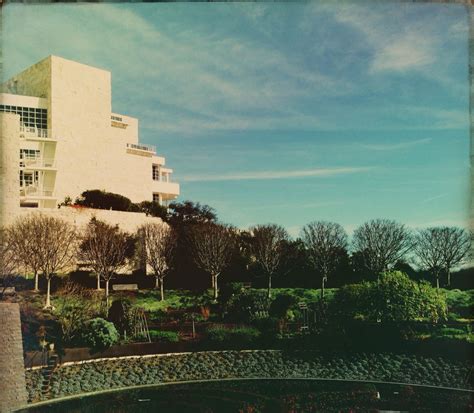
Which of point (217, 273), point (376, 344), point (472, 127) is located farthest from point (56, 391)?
point (472, 127)

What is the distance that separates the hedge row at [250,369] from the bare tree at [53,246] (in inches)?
105

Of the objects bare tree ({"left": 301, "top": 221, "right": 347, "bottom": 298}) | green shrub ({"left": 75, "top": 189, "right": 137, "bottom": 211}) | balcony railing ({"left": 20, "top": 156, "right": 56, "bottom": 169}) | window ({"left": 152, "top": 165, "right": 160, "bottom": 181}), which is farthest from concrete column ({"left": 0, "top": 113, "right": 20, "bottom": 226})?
window ({"left": 152, "top": 165, "right": 160, "bottom": 181})

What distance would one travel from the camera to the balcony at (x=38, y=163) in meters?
24.7

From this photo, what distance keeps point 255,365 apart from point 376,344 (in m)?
3.78

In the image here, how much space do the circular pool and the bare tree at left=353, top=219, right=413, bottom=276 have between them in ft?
17.5

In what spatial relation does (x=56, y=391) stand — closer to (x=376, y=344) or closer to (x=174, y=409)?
(x=174, y=409)

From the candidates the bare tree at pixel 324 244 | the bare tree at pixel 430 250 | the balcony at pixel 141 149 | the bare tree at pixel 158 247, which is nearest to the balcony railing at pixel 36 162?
the balcony at pixel 141 149

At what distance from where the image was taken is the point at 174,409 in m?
14.3

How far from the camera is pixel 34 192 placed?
24.4m

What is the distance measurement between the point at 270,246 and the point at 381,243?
409cm

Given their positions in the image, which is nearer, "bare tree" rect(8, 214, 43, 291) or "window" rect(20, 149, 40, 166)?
"bare tree" rect(8, 214, 43, 291)

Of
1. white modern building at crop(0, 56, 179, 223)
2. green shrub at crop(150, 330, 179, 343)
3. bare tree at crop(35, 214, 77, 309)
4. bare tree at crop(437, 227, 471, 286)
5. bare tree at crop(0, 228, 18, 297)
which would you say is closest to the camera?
bare tree at crop(0, 228, 18, 297)

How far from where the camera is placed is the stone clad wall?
13703 mm

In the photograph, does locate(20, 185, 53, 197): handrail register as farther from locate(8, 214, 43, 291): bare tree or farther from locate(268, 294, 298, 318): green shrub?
locate(268, 294, 298, 318): green shrub
